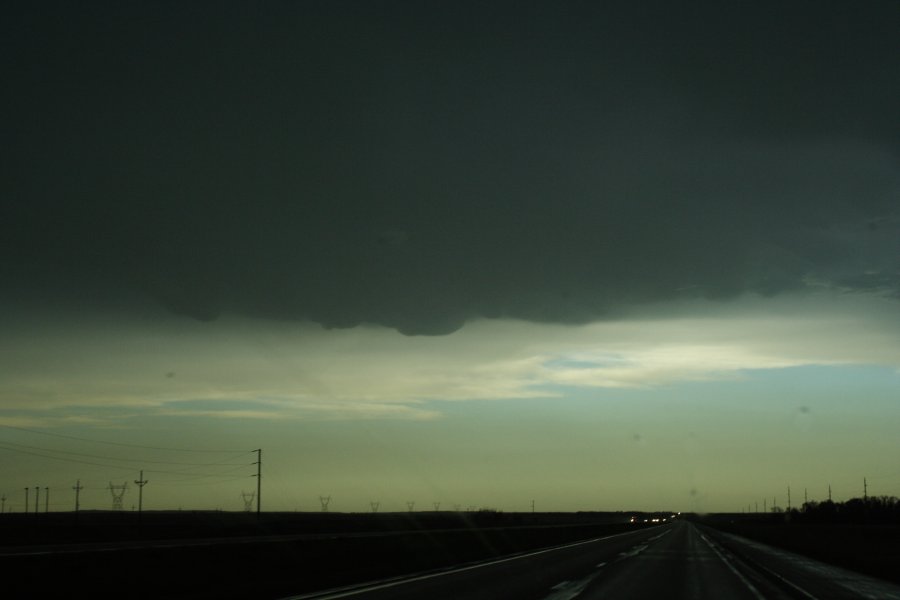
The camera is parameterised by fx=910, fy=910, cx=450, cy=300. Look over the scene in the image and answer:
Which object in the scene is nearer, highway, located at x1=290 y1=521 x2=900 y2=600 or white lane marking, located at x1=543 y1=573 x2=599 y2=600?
white lane marking, located at x1=543 y1=573 x2=599 y2=600

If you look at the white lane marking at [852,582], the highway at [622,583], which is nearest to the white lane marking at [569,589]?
the highway at [622,583]

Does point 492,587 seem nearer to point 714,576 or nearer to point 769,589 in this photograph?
point 769,589

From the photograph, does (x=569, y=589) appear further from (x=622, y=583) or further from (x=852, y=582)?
(x=852, y=582)

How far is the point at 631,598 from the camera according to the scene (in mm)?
22844

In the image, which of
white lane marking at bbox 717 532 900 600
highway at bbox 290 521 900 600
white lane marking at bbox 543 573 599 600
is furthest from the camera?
white lane marking at bbox 717 532 900 600

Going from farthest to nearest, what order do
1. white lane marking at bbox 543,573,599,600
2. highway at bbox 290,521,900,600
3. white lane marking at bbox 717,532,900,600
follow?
white lane marking at bbox 717,532,900,600 → highway at bbox 290,521,900,600 → white lane marking at bbox 543,573,599,600

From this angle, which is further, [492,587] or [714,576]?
[714,576]

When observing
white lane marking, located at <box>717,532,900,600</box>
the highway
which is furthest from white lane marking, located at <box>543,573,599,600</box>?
white lane marking, located at <box>717,532,900,600</box>

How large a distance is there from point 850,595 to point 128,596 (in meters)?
18.7

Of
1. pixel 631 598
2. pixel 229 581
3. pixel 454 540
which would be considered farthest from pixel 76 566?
pixel 454 540

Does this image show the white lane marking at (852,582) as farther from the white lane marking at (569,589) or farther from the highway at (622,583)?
the white lane marking at (569,589)

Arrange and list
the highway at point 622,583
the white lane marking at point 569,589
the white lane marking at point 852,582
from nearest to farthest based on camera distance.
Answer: the white lane marking at point 569,589, the highway at point 622,583, the white lane marking at point 852,582

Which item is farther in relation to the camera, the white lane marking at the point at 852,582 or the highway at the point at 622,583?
the white lane marking at the point at 852,582

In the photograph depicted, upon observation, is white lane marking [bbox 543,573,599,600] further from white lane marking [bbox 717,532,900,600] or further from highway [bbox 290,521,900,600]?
white lane marking [bbox 717,532,900,600]
